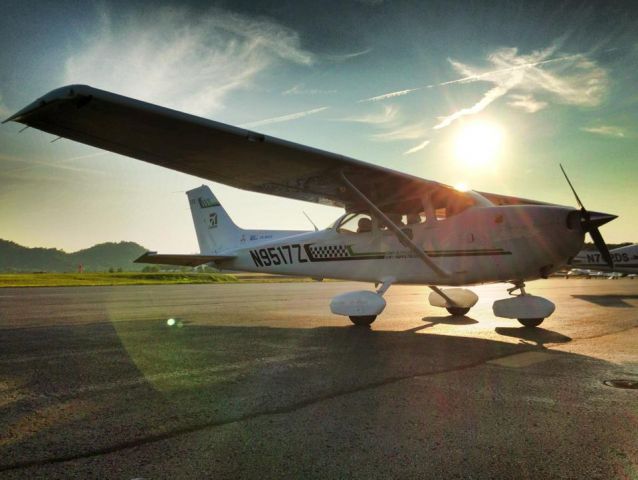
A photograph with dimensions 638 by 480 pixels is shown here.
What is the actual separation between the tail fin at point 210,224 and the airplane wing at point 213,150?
3.87 meters

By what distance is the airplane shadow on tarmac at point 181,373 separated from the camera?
2629 mm

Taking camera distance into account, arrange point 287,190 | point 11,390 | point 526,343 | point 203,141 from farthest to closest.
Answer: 1. point 287,190
2. point 203,141
3. point 526,343
4. point 11,390

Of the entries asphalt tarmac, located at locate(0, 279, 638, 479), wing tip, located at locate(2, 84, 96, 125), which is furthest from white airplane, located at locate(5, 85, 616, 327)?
asphalt tarmac, located at locate(0, 279, 638, 479)

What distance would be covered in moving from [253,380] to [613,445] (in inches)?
101

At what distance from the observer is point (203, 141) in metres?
7.23

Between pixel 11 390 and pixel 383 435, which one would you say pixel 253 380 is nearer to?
pixel 383 435

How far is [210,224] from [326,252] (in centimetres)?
531

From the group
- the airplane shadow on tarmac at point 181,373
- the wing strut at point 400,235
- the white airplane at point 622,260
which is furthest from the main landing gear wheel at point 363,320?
the white airplane at point 622,260

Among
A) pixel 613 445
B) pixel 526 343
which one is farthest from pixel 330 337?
pixel 613 445

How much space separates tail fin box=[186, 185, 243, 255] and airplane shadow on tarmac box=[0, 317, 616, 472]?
566cm

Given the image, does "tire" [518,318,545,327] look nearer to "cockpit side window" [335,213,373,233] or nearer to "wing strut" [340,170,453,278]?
"wing strut" [340,170,453,278]

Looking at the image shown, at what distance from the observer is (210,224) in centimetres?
1355

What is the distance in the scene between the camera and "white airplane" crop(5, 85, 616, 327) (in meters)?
6.61

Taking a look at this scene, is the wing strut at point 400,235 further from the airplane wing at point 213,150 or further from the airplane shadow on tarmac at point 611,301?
the airplane shadow on tarmac at point 611,301
